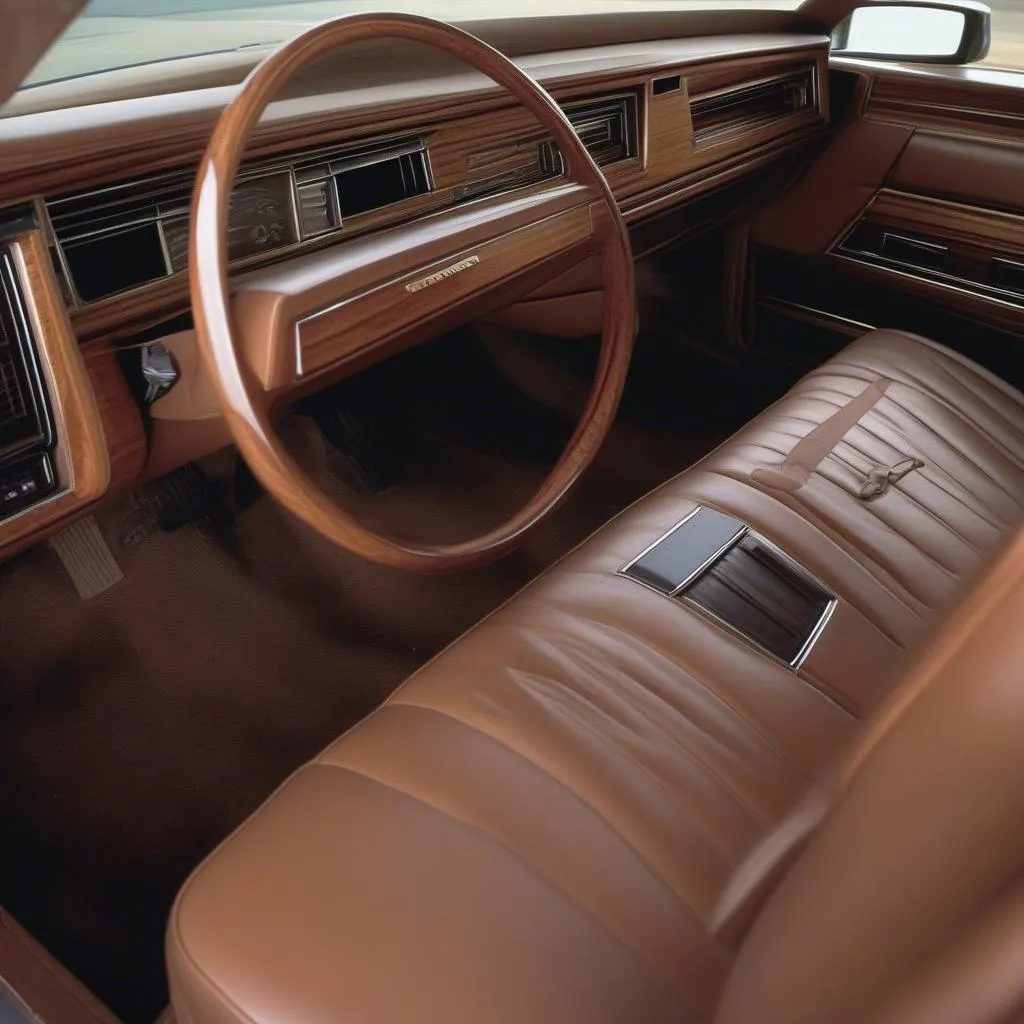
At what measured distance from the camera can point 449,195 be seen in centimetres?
140

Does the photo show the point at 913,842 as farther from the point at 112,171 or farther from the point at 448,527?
the point at 448,527

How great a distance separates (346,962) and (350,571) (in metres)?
1.04

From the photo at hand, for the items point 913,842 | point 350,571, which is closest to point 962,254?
point 350,571

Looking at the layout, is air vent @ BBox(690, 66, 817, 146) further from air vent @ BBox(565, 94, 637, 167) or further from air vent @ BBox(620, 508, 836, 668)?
air vent @ BBox(620, 508, 836, 668)

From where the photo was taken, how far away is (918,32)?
2162 mm

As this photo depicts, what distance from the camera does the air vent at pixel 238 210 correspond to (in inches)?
40.3

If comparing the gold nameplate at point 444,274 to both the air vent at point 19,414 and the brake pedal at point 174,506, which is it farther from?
the brake pedal at point 174,506

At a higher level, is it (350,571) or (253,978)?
(253,978)

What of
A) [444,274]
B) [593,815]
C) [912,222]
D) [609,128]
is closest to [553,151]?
[609,128]

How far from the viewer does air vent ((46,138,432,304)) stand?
3.36 ft

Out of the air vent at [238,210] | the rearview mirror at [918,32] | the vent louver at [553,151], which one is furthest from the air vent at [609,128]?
the rearview mirror at [918,32]

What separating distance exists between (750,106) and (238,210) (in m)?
1.24

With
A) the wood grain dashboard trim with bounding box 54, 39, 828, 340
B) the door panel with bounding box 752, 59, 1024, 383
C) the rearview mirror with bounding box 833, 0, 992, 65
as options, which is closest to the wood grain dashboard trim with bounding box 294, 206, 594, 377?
the wood grain dashboard trim with bounding box 54, 39, 828, 340

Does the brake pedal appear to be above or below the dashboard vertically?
below
